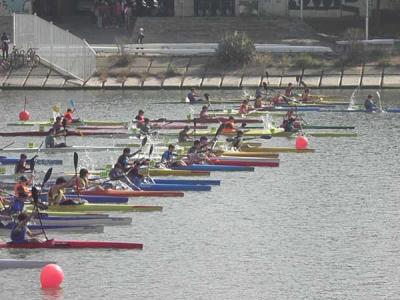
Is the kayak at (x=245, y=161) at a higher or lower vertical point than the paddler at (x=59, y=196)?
lower

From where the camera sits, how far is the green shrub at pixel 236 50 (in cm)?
7919

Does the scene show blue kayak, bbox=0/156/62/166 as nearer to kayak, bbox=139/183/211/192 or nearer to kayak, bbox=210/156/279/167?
kayak, bbox=210/156/279/167

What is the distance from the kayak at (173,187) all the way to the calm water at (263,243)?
0.45m

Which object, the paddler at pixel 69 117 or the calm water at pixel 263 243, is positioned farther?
the paddler at pixel 69 117

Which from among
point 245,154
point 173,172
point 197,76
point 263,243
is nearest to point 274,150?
point 245,154

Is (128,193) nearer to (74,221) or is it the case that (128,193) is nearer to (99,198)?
(99,198)

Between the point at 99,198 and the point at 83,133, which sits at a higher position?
the point at 99,198

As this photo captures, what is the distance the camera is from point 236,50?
79125 mm

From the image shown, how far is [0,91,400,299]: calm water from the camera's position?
35000 millimetres

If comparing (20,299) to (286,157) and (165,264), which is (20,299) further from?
(286,157)

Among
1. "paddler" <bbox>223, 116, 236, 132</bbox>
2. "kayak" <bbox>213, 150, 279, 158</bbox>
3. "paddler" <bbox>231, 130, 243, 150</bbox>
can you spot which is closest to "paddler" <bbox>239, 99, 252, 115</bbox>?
"paddler" <bbox>223, 116, 236, 132</bbox>

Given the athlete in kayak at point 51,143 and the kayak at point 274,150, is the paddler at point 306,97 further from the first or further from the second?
the athlete in kayak at point 51,143

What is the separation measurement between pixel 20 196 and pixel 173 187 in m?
7.26

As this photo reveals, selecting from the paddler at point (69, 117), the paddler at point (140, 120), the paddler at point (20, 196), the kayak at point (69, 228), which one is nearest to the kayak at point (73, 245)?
the kayak at point (69, 228)
